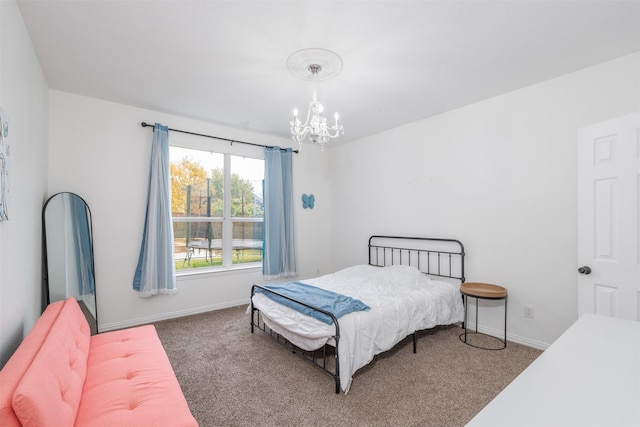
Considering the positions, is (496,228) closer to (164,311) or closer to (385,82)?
(385,82)

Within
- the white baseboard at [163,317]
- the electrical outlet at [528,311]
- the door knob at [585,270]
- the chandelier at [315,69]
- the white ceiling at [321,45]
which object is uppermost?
the white ceiling at [321,45]

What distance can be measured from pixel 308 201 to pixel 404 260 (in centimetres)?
188

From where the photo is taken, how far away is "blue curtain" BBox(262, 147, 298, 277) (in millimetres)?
4504

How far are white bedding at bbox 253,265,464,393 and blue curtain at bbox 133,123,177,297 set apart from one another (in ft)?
4.28

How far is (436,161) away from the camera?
150 inches

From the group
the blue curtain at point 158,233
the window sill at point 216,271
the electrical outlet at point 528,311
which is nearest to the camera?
the electrical outlet at point 528,311

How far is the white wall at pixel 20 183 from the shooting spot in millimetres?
1654

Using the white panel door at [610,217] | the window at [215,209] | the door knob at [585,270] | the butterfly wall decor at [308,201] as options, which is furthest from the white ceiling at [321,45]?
the butterfly wall decor at [308,201]

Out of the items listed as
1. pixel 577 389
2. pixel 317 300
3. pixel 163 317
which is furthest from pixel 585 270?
pixel 163 317

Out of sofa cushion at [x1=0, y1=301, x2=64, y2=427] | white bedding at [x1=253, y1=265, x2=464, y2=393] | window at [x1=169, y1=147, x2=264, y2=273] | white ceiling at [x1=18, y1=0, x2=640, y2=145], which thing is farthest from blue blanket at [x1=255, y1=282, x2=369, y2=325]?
white ceiling at [x1=18, y1=0, x2=640, y2=145]

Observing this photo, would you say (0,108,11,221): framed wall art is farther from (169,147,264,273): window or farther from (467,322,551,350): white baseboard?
(467,322,551,350): white baseboard

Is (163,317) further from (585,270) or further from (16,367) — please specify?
(585,270)

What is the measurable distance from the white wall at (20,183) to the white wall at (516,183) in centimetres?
387

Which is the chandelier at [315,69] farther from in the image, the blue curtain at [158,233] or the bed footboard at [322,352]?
the blue curtain at [158,233]
